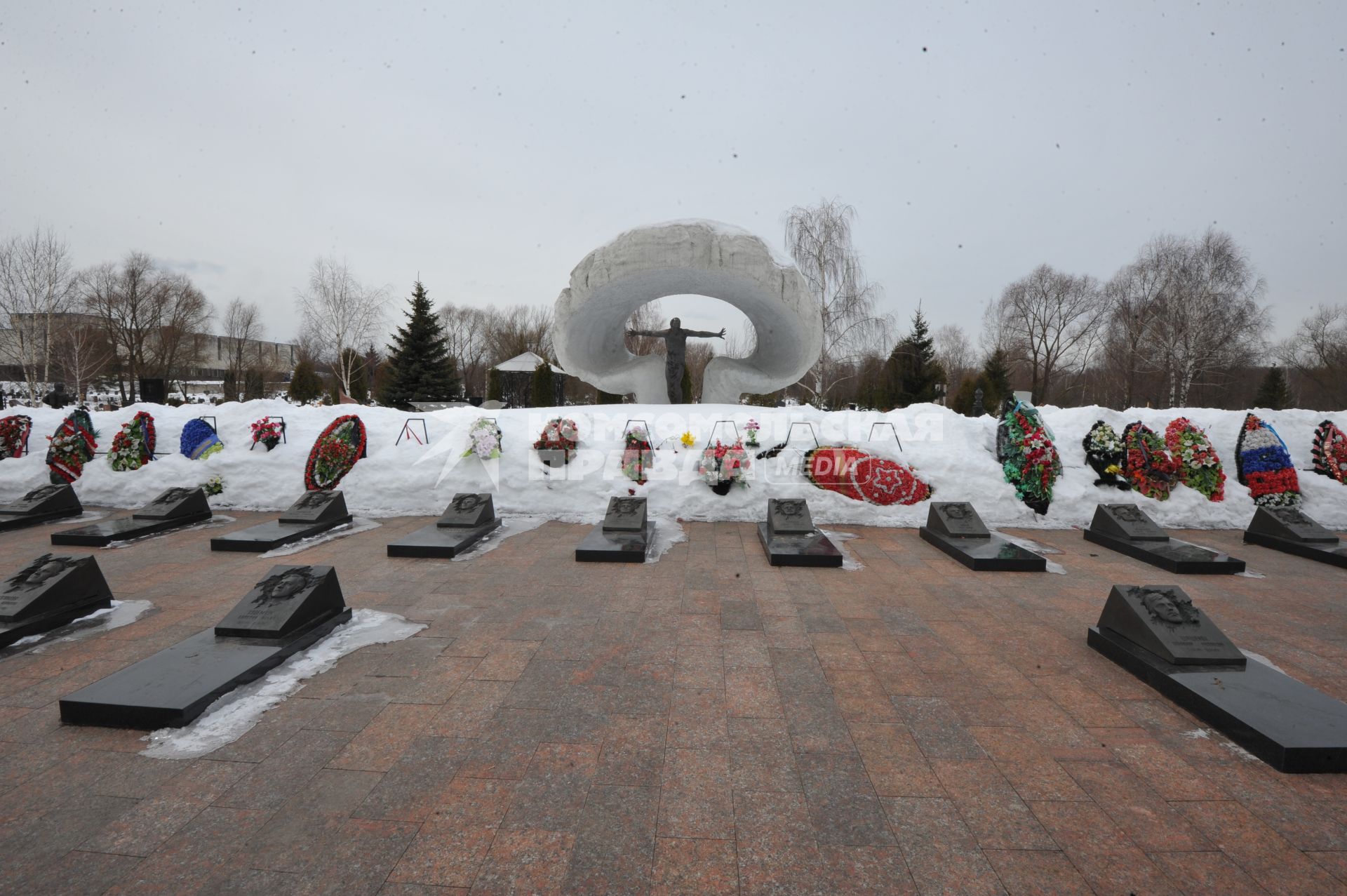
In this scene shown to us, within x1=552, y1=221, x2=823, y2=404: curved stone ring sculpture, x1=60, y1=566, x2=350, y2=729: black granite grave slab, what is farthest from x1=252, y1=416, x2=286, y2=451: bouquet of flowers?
x1=60, y1=566, x2=350, y2=729: black granite grave slab

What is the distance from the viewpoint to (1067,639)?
4.40 meters

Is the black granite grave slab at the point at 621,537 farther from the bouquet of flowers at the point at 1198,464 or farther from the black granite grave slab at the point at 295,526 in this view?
the bouquet of flowers at the point at 1198,464

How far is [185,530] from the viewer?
7828mm

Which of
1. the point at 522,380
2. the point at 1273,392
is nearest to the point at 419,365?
the point at 522,380

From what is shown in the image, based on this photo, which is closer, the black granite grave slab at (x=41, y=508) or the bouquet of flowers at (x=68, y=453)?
the black granite grave slab at (x=41, y=508)

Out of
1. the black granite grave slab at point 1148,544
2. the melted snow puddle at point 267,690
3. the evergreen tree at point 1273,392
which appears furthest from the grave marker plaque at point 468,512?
the evergreen tree at point 1273,392

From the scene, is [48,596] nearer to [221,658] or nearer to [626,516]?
[221,658]

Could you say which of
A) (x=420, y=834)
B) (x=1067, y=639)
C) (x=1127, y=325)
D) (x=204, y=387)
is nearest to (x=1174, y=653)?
(x=1067, y=639)

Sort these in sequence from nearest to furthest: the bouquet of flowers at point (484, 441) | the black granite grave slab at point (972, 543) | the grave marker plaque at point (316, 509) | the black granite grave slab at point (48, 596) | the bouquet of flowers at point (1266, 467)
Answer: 1. the black granite grave slab at point (48, 596)
2. the black granite grave slab at point (972, 543)
3. the grave marker plaque at point (316, 509)
4. the bouquet of flowers at point (1266, 467)
5. the bouquet of flowers at point (484, 441)

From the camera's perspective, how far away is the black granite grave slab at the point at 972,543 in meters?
6.20

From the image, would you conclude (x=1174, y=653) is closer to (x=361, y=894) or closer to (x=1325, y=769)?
(x=1325, y=769)

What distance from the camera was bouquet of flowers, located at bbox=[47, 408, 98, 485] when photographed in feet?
31.2

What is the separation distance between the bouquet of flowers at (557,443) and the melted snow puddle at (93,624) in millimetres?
5202

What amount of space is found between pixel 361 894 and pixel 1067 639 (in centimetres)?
Answer: 487
